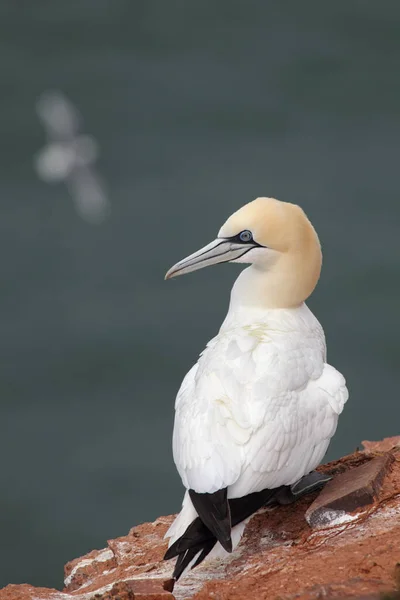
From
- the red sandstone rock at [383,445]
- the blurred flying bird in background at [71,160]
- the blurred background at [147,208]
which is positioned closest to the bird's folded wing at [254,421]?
the red sandstone rock at [383,445]

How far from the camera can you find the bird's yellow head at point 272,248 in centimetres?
733

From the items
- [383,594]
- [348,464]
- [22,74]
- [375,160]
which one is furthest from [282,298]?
[22,74]

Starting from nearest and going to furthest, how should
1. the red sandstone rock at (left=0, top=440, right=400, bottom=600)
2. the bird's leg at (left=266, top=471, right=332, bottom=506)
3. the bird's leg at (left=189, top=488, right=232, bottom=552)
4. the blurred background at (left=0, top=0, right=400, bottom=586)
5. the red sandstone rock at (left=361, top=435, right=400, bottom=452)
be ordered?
1. the red sandstone rock at (left=0, top=440, right=400, bottom=600)
2. the bird's leg at (left=189, top=488, right=232, bottom=552)
3. the bird's leg at (left=266, top=471, right=332, bottom=506)
4. the red sandstone rock at (left=361, top=435, right=400, bottom=452)
5. the blurred background at (left=0, top=0, right=400, bottom=586)

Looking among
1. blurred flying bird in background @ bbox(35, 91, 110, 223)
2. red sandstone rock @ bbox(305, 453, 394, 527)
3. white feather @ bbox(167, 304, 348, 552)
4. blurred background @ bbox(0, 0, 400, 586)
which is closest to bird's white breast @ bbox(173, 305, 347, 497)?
white feather @ bbox(167, 304, 348, 552)

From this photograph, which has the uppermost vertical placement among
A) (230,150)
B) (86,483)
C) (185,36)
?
(185,36)

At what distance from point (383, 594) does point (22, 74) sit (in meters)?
15.1

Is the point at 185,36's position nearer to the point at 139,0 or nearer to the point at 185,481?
the point at 139,0

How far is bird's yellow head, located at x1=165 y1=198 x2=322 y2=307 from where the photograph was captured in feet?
24.1

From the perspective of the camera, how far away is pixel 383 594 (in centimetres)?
464

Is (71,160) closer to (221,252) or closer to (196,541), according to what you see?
(221,252)

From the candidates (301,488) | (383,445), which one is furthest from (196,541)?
(383,445)

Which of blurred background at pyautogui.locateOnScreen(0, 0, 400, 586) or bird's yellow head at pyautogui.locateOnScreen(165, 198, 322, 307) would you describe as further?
blurred background at pyautogui.locateOnScreen(0, 0, 400, 586)

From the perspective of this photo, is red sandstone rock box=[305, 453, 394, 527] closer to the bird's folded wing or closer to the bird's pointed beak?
the bird's folded wing

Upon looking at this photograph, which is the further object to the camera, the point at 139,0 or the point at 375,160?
the point at 139,0
